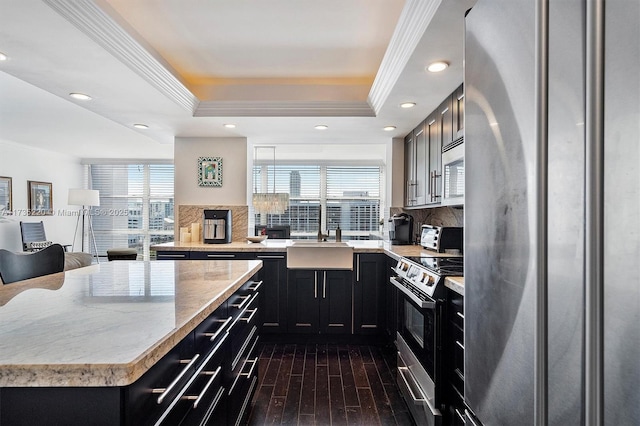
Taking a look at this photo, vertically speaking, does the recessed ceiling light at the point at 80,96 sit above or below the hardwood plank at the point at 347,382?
above

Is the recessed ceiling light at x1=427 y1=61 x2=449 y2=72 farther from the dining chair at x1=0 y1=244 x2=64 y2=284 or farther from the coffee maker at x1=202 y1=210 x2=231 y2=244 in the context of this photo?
the coffee maker at x1=202 y1=210 x2=231 y2=244

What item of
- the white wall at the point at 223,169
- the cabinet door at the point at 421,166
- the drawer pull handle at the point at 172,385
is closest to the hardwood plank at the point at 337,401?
the drawer pull handle at the point at 172,385

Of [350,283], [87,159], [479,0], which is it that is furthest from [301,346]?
[87,159]

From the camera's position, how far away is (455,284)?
5.54 ft

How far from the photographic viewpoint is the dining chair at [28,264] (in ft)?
6.03

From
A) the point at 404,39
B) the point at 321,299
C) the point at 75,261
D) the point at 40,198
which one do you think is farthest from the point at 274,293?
the point at 40,198

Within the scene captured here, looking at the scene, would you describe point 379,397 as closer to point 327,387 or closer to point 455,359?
point 327,387

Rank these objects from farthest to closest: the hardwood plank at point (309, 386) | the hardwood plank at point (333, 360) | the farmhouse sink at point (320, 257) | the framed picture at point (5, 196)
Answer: the framed picture at point (5, 196) < the farmhouse sink at point (320, 257) < the hardwood plank at point (333, 360) < the hardwood plank at point (309, 386)

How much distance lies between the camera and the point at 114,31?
1.98 meters

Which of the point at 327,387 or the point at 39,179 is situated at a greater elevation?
A: the point at 39,179

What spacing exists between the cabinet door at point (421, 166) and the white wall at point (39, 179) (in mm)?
7267

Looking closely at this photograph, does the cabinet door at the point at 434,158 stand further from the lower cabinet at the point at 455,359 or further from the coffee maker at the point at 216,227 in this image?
the coffee maker at the point at 216,227

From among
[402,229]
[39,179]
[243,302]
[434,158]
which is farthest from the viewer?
[39,179]

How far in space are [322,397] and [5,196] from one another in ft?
23.8
